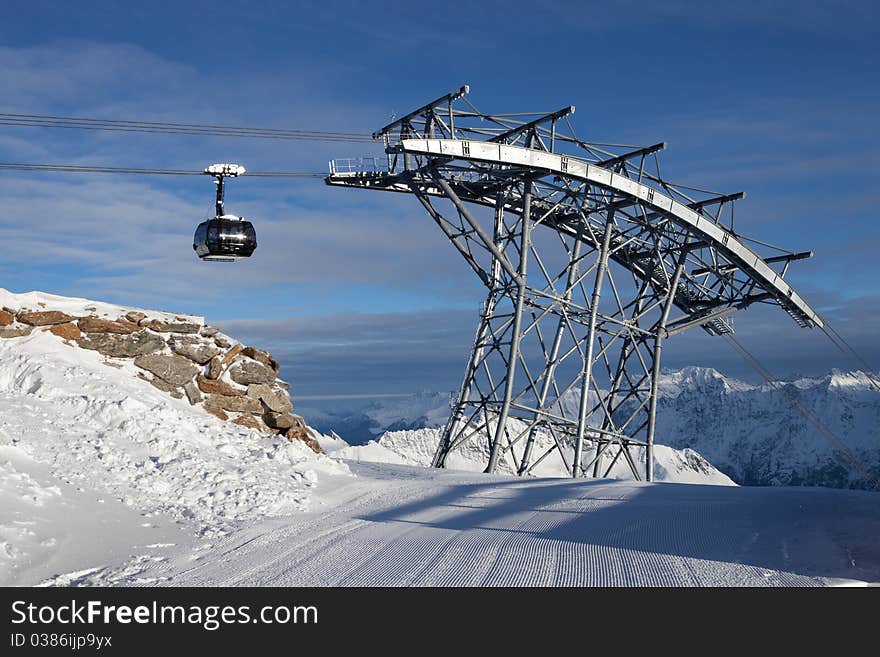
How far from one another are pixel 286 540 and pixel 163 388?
888 cm

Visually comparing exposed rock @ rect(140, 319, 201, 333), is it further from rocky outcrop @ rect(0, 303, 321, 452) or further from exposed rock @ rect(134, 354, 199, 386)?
exposed rock @ rect(134, 354, 199, 386)

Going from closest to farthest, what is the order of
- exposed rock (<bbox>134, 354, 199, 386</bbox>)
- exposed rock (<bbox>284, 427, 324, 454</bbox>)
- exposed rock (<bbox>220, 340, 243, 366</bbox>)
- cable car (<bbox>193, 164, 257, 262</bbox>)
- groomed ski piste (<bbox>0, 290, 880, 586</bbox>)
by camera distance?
groomed ski piste (<bbox>0, 290, 880, 586</bbox>) < cable car (<bbox>193, 164, 257, 262</bbox>) < exposed rock (<bbox>134, 354, 199, 386</bbox>) < exposed rock (<bbox>284, 427, 324, 454</bbox>) < exposed rock (<bbox>220, 340, 243, 366</bbox>)

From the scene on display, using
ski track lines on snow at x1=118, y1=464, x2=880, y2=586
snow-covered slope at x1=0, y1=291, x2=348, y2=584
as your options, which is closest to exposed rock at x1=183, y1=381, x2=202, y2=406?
snow-covered slope at x1=0, y1=291, x2=348, y2=584

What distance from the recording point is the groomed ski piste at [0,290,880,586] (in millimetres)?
8422

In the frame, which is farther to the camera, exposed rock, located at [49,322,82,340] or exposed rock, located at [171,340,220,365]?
exposed rock, located at [171,340,220,365]

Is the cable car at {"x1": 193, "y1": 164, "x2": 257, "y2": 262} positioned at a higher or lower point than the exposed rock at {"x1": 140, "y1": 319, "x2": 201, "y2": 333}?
higher

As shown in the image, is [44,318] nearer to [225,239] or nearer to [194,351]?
[194,351]

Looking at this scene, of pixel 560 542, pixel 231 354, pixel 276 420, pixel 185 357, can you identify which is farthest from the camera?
pixel 231 354

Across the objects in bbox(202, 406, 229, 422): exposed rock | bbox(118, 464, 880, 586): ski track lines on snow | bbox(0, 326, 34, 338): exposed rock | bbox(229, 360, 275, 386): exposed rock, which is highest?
bbox(0, 326, 34, 338): exposed rock

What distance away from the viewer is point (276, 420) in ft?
62.3

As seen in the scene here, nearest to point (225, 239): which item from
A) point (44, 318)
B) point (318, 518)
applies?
point (44, 318)

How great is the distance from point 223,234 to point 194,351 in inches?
118

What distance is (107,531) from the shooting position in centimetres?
1020

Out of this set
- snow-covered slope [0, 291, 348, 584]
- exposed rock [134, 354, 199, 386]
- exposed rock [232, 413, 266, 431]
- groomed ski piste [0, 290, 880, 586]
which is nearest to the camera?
groomed ski piste [0, 290, 880, 586]
